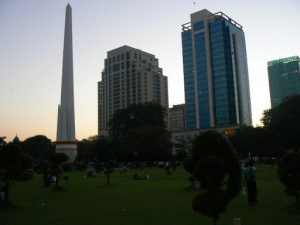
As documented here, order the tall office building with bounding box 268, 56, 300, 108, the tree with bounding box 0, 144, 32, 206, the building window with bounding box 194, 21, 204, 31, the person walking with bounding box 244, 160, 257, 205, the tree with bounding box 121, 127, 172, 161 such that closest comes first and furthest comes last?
the person walking with bounding box 244, 160, 257, 205 → the tree with bounding box 0, 144, 32, 206 → the tree with bounding box 121, 127, 172, 161 → the building window with bounding box 194, 21, 204, 31 → the tall office building with bounding box 268, 56, 300, 108

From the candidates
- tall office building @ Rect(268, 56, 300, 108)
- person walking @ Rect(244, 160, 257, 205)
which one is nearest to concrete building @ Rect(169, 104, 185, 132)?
tall office building @ Rect(268, 56, 300, 108)

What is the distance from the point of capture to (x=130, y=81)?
154m

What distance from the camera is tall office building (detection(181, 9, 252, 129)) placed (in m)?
128

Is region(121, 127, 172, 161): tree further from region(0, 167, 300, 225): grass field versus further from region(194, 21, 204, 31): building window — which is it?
region(0, 167, 300, 225): grass field

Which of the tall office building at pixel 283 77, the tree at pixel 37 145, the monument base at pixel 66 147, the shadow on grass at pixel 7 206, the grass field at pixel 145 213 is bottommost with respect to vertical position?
the grass field at pixel 145 213

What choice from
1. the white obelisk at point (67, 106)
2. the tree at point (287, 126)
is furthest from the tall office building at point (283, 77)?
the tree at point (287, 126)

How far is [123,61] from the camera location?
15575cm

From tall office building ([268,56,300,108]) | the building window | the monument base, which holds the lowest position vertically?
the monument base

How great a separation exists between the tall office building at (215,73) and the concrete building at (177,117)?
174 ft

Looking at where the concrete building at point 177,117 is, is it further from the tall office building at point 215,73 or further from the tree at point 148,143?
the tree at point 148,143

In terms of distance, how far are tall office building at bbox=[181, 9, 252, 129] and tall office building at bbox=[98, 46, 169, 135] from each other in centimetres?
2081

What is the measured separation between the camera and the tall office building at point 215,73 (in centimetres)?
12812

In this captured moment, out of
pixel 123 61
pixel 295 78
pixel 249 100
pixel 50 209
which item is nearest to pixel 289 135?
pixel 50 209

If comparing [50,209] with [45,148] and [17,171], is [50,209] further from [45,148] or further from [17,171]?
[45,148]
